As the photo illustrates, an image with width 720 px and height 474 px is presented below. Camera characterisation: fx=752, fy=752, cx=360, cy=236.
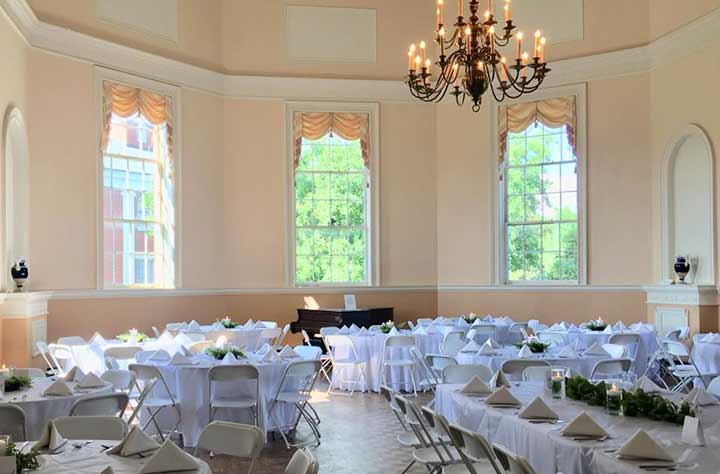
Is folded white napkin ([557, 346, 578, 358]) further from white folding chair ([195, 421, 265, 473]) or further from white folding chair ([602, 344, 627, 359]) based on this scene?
white folding chair ([195, 421, 265, 473])

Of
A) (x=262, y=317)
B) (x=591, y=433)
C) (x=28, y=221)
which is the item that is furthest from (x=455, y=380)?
(x=262, y=317)

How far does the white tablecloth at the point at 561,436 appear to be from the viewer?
11.4 ft

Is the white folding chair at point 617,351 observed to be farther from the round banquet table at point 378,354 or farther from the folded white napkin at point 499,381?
the round banquet table at point 378,354

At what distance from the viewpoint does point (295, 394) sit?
7.06 metres

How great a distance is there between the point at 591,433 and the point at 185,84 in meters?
10.0

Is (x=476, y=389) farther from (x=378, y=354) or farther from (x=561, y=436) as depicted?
(x=378, y=354)

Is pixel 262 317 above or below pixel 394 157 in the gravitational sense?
below

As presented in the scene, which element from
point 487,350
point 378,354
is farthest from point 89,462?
point 378,354

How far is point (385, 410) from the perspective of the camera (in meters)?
8.66

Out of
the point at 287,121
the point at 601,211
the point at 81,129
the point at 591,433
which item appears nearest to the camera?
the point at 591,433

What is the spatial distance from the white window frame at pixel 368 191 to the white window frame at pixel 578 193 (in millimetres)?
2048

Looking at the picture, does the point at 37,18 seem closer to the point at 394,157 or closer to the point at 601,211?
the point at 394,157

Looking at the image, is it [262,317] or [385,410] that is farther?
[262,317]

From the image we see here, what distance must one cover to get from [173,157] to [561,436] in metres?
9.41
